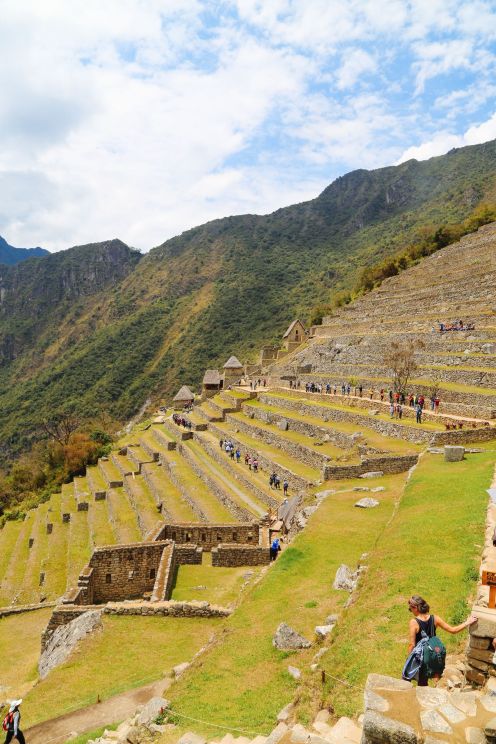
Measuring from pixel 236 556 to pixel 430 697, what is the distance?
11.5 metres

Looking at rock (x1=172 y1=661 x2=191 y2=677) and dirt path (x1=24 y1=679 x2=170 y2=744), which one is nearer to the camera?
dirt path (x1=24 y1=679 x2=170 y2=744)

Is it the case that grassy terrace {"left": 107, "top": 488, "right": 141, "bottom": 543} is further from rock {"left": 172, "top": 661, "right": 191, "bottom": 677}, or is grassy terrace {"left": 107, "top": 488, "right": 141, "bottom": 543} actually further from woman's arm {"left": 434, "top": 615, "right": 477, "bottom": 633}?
woman's arm {"left": 434, "top": 615, "right": 477, "bottom": 633}

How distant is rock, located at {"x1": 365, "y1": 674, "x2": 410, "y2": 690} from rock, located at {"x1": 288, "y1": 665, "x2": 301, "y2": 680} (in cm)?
273

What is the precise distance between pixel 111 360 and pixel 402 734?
3991 inches

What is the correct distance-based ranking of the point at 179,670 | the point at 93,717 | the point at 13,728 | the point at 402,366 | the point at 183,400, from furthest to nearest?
the point at 183,400 < the point at 402,366 < the point at 179,670 < the point at 93,717 < the point at 13,728

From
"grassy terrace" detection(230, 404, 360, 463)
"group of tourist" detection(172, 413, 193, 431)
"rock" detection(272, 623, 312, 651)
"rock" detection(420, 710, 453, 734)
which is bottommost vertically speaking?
"group of tourist" detection(172, 413, 193, 431)

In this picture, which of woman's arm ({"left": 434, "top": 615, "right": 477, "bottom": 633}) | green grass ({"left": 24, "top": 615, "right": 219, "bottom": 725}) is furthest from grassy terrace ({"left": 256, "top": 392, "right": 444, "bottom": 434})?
woman's arm ({"left": 434, "top": 615, "right": 477, "bottom": 633})

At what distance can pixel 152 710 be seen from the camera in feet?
20.5

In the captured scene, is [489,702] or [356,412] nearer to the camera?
[489,702]

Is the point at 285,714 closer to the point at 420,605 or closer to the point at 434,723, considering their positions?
the point at 420,605

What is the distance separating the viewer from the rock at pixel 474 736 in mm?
3317

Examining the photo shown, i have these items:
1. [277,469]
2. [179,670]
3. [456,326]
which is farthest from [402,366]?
[179,670]

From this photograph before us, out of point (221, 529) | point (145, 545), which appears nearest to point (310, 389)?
point (221, 529)

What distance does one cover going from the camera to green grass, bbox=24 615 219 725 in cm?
827
